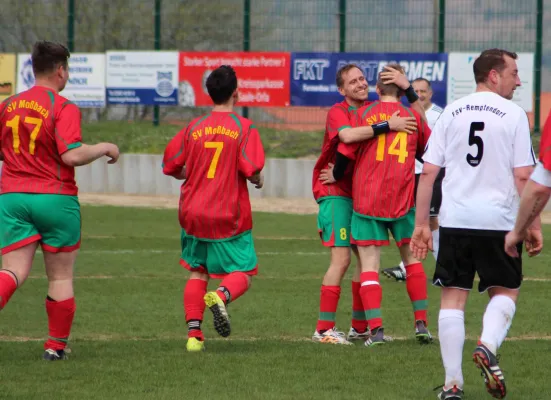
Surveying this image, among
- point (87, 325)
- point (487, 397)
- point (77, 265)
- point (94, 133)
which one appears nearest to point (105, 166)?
point (94, 133)

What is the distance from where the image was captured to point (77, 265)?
43.2 feet

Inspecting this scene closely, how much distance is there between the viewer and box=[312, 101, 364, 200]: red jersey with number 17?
8320 millimetres

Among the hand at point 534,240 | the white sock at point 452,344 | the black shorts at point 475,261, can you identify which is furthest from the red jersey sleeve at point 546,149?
the white sock at point 452,344

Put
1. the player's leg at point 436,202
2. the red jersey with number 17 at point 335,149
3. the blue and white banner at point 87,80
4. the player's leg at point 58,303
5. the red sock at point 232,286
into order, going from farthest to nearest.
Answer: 1. the blue and white banner at point 87,80
2. the player's leg at point 436,202
3. the red jersey with number 17 at point 335,149
4. the red sock at point 232,286
5. the player's leg at point 58,303

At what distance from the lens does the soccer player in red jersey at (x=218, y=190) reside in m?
7.68

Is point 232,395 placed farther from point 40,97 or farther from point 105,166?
point 105,166

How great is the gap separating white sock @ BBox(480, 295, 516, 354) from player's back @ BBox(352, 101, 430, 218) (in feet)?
6.71

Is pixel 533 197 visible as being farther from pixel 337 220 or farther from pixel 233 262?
pixel 337 220

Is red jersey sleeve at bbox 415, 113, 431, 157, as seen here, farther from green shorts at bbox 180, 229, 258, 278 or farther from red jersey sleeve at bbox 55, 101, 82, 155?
red jersey sleeve at bbox 55, 101, 82, 155

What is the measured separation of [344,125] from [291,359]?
1.80 meters

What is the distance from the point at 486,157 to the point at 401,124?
2.00 m

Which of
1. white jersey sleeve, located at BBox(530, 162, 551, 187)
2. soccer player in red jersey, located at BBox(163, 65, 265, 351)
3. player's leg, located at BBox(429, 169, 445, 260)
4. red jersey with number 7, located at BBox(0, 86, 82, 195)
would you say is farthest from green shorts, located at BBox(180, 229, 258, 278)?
player's leg, located at BBox(429, 169, 445, 260)

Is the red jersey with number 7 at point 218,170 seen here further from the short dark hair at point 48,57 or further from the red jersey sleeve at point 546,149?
the red jersey sleeve at point 546,149

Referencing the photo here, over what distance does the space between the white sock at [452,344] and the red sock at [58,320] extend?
253 cm
